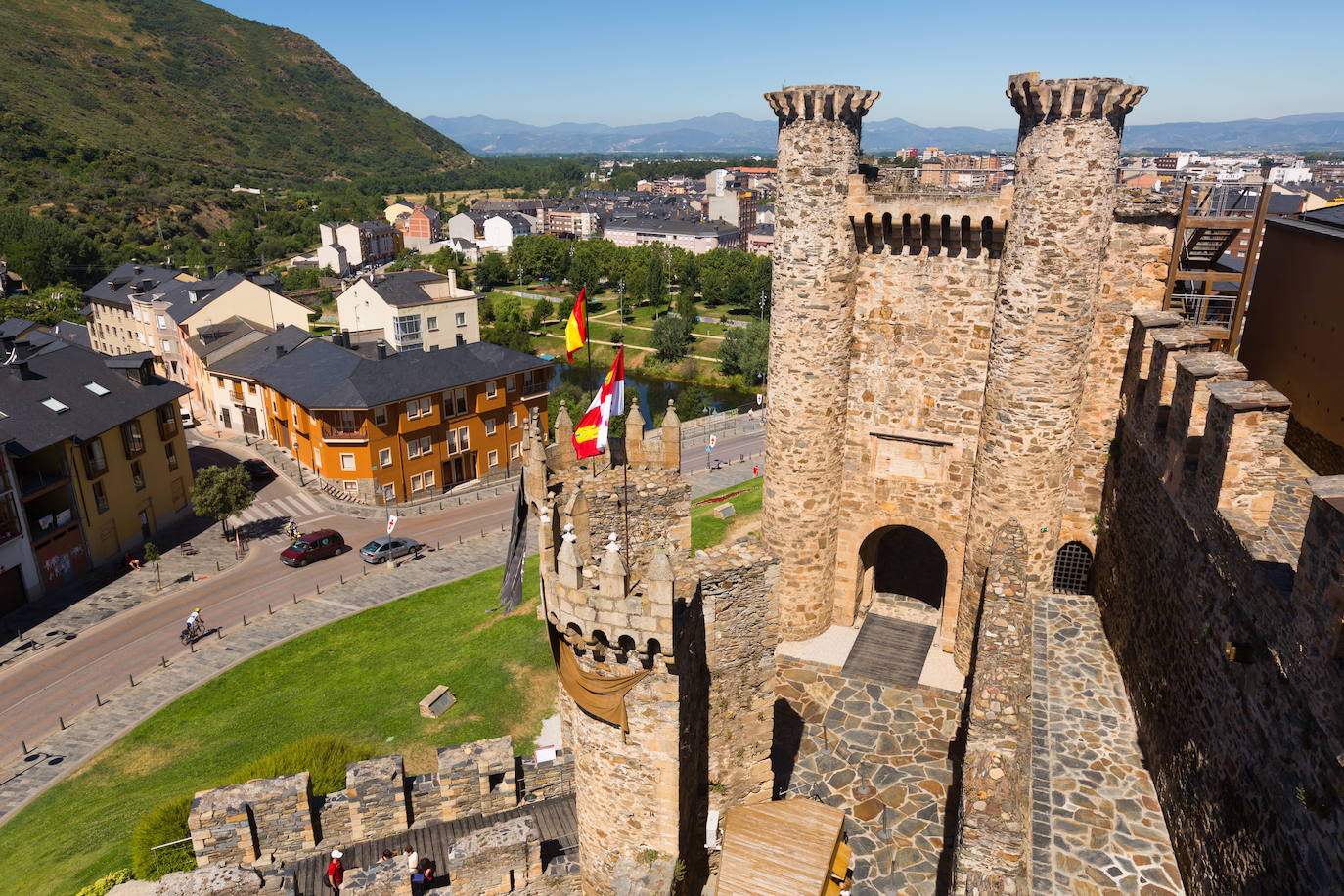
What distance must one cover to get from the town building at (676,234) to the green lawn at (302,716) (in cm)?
14265

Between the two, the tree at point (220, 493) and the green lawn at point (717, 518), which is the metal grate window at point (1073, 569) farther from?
the tree at point (220, 493)

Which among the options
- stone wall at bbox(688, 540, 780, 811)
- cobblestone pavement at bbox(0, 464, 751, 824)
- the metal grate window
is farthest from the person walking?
A: the metal grate window

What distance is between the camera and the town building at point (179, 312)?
74062mm

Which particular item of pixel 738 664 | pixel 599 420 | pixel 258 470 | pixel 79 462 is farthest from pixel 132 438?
pixel 738 664

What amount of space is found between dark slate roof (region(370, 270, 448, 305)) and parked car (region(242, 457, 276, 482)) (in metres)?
19.6

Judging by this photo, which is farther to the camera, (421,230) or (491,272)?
(421,230)

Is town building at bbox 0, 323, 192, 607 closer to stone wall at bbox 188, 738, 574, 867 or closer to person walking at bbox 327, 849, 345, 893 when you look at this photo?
stone wall at bbox 188, 738, 574, 867

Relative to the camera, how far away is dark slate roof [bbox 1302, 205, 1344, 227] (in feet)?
68.6

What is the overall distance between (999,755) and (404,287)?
72.0 m

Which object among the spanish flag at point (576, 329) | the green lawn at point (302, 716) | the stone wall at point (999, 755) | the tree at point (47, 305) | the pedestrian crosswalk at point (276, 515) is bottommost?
the pedestrian crosswalk at point (276, 515)

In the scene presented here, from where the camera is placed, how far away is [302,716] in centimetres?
2900

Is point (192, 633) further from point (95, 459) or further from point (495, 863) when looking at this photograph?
point (495, 863)

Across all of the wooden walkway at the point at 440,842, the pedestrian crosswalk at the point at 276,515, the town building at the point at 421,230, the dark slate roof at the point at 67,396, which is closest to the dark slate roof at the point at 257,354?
the dark slate roof at the point at 67,396

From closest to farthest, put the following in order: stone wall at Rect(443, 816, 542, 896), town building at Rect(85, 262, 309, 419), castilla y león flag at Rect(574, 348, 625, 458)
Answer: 1. stone wall at Rect(443, 816, 542, 896)
2. castilla y león flag at Rect(574, 348, 625, 458)
3. town building at Rect(85, 262, 309, 419)
